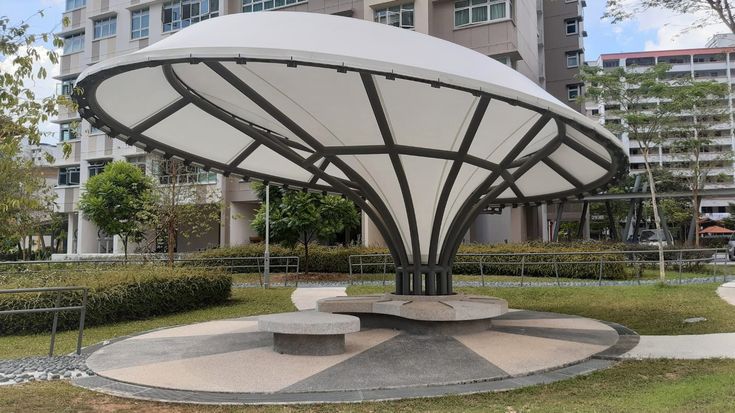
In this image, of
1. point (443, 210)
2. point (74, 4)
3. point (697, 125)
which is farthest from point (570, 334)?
point (74, 4)

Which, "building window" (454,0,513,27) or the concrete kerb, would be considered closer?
the concrete kerb

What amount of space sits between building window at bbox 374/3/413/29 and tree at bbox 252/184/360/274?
37.4 ft

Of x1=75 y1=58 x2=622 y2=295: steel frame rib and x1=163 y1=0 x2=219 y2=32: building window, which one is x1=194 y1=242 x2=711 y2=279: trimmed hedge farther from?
x1=163 y1=0 x2=219 y2=32: building window

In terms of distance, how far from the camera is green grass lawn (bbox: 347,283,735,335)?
10516 millimetres

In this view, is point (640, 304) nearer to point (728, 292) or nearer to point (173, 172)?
point (728, 292)

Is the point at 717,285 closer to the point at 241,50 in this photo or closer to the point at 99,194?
the point at 241,50

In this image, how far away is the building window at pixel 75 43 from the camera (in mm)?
40469

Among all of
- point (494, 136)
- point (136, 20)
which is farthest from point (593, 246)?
point (136, 20)

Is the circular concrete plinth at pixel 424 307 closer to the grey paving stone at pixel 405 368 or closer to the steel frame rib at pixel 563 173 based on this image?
the grey paving stone at pixel 405 368

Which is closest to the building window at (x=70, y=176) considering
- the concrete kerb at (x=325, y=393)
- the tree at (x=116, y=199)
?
the tree at (x=116, y=199)

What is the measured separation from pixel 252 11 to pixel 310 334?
25770 mm

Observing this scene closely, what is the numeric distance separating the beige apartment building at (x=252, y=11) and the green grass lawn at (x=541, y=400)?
20.7 m

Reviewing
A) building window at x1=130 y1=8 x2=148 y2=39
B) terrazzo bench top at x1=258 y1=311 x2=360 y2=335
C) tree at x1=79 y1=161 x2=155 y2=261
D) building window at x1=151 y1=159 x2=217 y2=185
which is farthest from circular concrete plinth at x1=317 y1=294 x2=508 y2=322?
building window at x1=130 y1=8 x2=148 y2=39

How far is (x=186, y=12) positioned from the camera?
3638 centimetres
